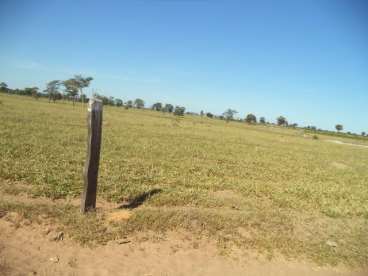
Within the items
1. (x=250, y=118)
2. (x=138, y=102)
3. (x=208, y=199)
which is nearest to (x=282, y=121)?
(x=250, y=118)

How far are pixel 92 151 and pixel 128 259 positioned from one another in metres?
1.98

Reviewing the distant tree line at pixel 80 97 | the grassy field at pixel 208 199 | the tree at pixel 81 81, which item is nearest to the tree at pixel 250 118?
the distant tree line at pixel 80 97

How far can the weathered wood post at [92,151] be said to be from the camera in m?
5.25

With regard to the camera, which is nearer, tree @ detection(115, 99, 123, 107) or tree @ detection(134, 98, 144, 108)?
tree @ detection(115, 99, 123, 107)

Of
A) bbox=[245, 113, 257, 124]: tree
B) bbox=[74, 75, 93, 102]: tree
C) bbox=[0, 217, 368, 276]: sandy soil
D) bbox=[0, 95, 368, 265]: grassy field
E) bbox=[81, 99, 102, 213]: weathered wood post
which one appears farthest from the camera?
bbox=[245, 113, 257, 124]: tree

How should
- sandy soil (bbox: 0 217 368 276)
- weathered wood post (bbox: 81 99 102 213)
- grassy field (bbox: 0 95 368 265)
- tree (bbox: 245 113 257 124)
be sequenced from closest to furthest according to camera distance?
sandy soil (bbox: 0 217 368 276) < weathered wood post (bbox: 81 99 102 213) < grassy field (bbox: 0 95 368 265) < tree (bbox: 245 113 257 124)

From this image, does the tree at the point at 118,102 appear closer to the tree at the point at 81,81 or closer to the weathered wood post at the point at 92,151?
the tree at the point at 81,81

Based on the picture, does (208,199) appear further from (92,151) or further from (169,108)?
(169,108)

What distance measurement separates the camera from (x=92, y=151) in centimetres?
538

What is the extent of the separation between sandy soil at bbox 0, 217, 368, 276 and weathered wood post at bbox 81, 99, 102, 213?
0.91 m

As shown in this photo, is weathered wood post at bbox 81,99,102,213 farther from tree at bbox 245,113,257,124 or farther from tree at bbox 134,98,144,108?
tree at bbox 134,98,144,108

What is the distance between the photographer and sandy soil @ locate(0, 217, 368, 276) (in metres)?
4.13

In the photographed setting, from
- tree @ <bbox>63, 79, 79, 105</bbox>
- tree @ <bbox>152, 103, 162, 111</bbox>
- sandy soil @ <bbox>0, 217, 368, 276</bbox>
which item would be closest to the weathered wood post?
sandy soil @ <bbox>0, 217, 368, 276</bbox>

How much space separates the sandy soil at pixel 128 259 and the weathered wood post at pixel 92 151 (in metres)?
0.91
